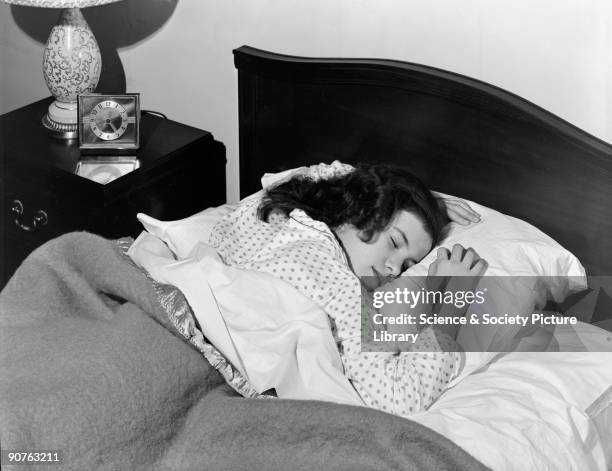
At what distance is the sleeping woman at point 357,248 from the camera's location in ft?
4.06

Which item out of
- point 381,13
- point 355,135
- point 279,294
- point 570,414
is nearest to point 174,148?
point 355,135

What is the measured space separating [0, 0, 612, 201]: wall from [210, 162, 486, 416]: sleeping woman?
280 millimetres

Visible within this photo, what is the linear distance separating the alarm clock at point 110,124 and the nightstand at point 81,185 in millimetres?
39

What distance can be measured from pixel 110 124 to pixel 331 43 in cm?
52

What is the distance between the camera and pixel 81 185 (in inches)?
67.7

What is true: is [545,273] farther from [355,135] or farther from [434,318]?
[355,135]

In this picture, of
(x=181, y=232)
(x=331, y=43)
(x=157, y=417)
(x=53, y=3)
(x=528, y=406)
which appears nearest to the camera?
(x=157, y=417)

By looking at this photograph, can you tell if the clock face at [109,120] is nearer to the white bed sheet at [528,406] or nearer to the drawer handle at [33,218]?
the drawer handle at [33,218]

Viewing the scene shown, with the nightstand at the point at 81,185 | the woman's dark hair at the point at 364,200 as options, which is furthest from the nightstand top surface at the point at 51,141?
the woman's dark hair at the point at 364,200

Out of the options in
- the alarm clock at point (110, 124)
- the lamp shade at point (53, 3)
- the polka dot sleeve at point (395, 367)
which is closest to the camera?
the polka dot sleeve at point (395, 367)

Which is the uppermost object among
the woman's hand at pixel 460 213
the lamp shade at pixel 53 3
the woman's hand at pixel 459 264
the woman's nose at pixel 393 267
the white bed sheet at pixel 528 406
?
the lamp shade at pixel 53 3

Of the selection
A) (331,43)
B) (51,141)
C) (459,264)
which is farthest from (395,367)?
(51,141)

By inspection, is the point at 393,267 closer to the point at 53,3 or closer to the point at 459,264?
the point at 459,264

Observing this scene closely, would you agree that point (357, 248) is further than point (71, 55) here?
No
